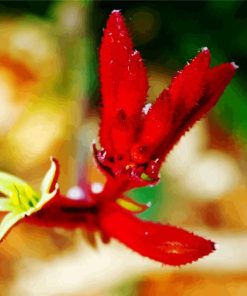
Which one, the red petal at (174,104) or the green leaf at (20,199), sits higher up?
the red petal at (174,104)

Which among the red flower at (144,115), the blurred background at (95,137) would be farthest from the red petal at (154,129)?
the blurred background at (95,137)

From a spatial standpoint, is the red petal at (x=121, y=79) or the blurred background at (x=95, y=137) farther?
the blurred background at (x=95, y=137)

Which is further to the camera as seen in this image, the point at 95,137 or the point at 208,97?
the point at 95,137

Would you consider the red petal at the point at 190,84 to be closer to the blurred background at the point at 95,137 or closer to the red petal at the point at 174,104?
the red petal at the point at 174,104

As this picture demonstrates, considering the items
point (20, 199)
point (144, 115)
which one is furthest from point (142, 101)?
point (20, 199)

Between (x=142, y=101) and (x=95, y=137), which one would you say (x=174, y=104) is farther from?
(x=95, y=137)

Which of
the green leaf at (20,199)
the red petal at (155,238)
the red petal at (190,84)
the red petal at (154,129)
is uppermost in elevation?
the red petal at (190,84)
